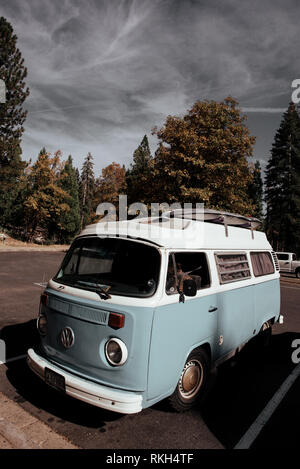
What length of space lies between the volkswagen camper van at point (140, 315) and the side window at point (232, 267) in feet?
0.10

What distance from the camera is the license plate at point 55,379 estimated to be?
319 centimetres

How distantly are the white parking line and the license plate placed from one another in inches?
79.5

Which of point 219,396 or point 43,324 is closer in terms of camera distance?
point 43,324

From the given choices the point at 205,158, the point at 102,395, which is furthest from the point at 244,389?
the point at 205,158

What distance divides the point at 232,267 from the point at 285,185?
3770cm

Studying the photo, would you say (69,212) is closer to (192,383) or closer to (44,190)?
(44,190)

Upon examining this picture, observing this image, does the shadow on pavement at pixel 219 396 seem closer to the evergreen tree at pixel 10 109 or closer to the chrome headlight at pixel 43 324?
the chrome headlight at pixel 43 324

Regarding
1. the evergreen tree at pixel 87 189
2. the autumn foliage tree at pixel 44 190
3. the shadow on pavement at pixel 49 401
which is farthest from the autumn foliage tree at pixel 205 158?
the evergreen tree at pixel 87 189

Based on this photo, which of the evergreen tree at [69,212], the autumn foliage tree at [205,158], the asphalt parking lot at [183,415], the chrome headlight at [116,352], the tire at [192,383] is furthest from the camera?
the evergreen tree at [69,212]

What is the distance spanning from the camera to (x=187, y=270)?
13.1 feet

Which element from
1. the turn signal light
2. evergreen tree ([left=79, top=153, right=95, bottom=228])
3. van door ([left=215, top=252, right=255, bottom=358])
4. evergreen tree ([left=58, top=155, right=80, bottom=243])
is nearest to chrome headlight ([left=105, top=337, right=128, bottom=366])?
the turn signal light

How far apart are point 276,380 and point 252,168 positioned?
47.8ft

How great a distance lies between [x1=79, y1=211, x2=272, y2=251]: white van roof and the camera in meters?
3.52
